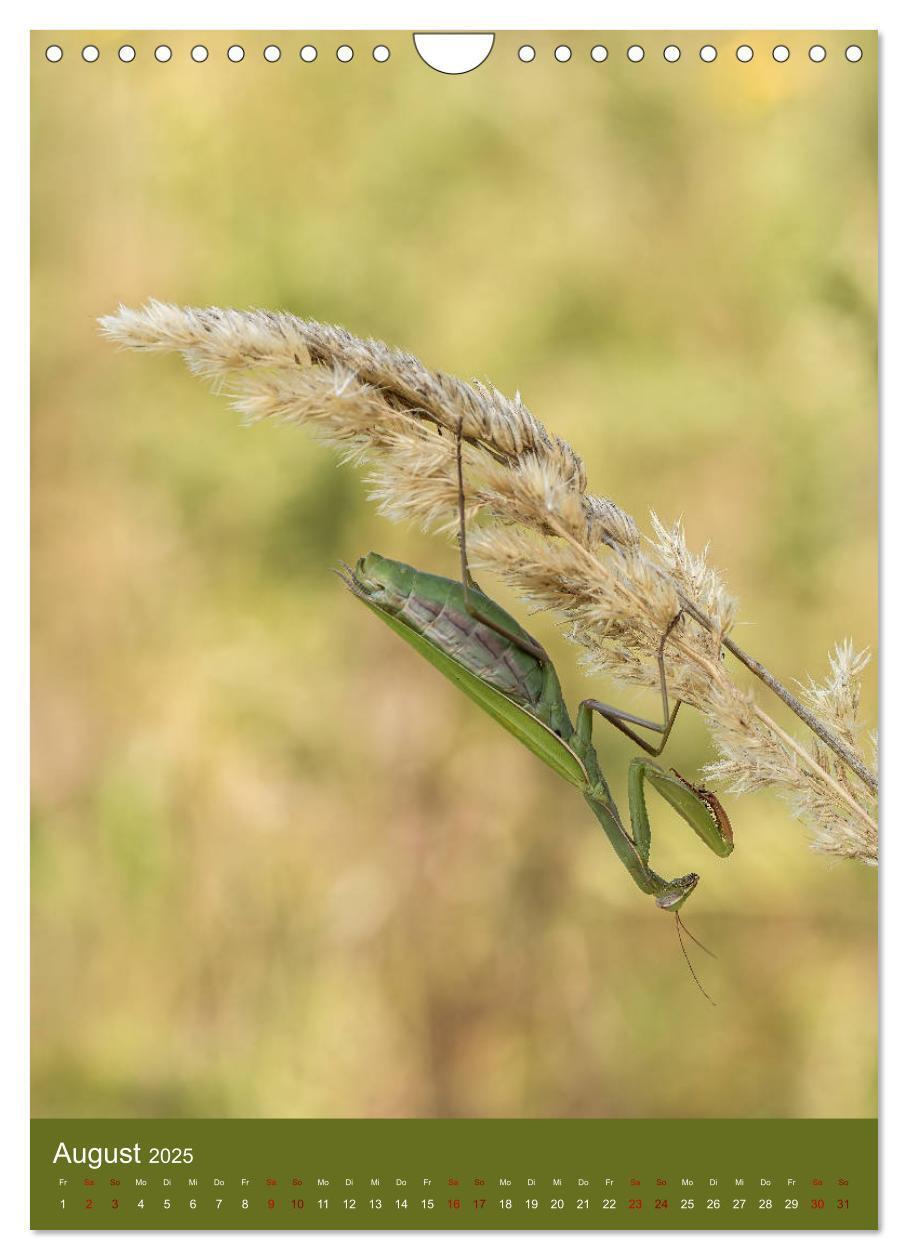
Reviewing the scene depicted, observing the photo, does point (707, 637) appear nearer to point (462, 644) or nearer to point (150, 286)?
point (462, 644)

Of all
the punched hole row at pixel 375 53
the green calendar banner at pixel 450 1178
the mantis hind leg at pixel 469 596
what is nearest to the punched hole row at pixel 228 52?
the punched hole row at pixel 375 53

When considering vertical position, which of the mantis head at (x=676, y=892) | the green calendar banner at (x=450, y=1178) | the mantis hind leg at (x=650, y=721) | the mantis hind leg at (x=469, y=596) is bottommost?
the green calendar banner at (x=450, y=1178)

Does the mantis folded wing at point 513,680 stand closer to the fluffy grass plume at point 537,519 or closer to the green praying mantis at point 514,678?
the green praying mantis at point 514,678

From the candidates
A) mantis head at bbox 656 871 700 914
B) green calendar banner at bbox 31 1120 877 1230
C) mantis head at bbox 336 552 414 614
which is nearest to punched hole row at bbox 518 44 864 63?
mantis head at bbox 336 552 414 614

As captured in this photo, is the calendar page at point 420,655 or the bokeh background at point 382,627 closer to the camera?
the calendar page at point 420,655

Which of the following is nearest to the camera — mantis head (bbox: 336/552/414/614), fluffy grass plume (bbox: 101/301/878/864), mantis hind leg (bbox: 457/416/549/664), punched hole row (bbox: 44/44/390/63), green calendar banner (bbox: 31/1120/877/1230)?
fluffy grass plume (bbox: 101/301/878/864)

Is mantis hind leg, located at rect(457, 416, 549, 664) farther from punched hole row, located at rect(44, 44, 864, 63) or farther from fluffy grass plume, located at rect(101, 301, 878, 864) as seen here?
punched hole row, located at rect(44, 44, 864, 63)

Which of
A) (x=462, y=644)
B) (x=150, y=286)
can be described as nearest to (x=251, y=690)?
(x=150, y=286)
